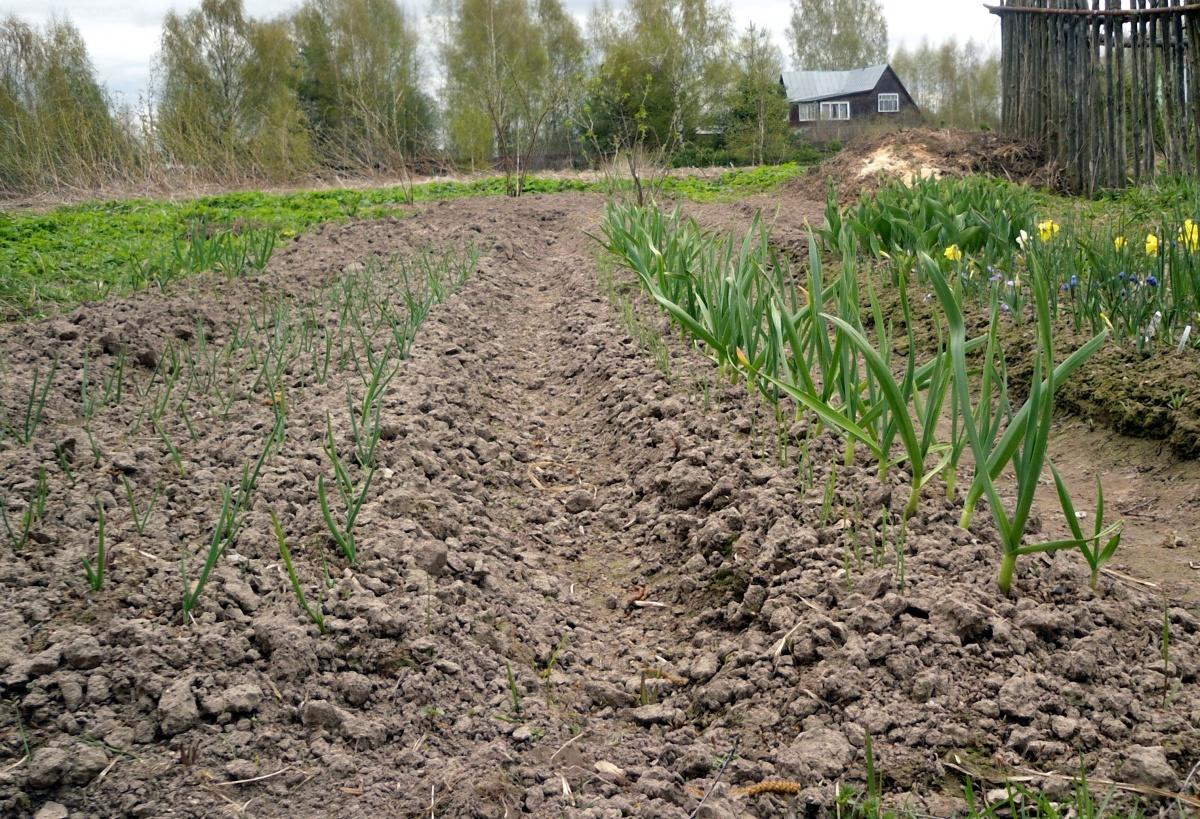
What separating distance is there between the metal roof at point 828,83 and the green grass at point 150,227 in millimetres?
20584

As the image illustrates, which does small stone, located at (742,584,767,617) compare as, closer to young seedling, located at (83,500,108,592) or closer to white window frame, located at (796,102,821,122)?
young seedling, located at (83,500,108,592)

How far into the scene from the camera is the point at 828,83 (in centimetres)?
3581

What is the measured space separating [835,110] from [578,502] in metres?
34.9

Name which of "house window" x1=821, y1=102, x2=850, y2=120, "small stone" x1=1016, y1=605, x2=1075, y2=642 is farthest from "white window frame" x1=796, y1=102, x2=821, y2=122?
"small stone" x1=1016, y1=605, x2=1075, y2=642

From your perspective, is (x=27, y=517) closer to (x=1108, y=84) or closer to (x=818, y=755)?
(x=818, y=755)

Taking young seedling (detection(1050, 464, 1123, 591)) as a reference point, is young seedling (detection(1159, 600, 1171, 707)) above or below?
below

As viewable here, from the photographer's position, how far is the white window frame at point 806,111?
33956mm

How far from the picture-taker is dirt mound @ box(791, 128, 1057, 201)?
30.1 ft

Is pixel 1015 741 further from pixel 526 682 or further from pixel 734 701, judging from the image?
pixel 526 682

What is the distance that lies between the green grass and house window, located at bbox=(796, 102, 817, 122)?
19998mm

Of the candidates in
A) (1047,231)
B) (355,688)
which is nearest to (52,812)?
(355,688)

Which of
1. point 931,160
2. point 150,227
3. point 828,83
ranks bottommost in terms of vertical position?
point 150,227

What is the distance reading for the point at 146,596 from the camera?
1887 millimetres

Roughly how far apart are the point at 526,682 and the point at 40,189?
51.7 feet
